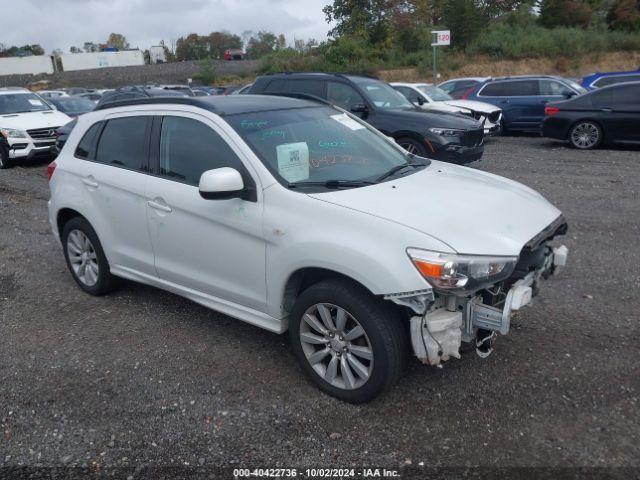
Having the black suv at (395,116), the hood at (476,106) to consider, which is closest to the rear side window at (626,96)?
the hood at (476,106)

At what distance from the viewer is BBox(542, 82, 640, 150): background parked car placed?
39.8 ft

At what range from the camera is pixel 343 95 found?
34.2 ft

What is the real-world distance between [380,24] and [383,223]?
4405cm

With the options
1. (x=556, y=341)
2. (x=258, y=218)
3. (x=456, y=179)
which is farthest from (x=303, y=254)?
(x=556, y=341)

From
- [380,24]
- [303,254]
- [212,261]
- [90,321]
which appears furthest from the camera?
[380,24]

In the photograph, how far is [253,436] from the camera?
3354mm

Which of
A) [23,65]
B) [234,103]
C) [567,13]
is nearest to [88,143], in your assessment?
[234,103]

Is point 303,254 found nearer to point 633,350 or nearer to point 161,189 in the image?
point 161,189

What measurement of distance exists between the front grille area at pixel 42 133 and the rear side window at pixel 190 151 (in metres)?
9.98

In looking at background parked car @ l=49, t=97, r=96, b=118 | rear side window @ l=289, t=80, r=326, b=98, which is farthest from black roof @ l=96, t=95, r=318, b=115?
→ background parked car @ l=49, t=97, r=96, b=118

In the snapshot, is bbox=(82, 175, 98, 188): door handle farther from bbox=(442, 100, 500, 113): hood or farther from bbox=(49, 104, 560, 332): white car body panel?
bbox=(442, 100, 500, 113): hood

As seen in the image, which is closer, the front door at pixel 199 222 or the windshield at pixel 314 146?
the front door at pixel 199 222

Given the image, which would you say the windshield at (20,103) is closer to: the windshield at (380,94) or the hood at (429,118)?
the windshield at (380,94)

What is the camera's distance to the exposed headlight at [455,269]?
3.10 m
